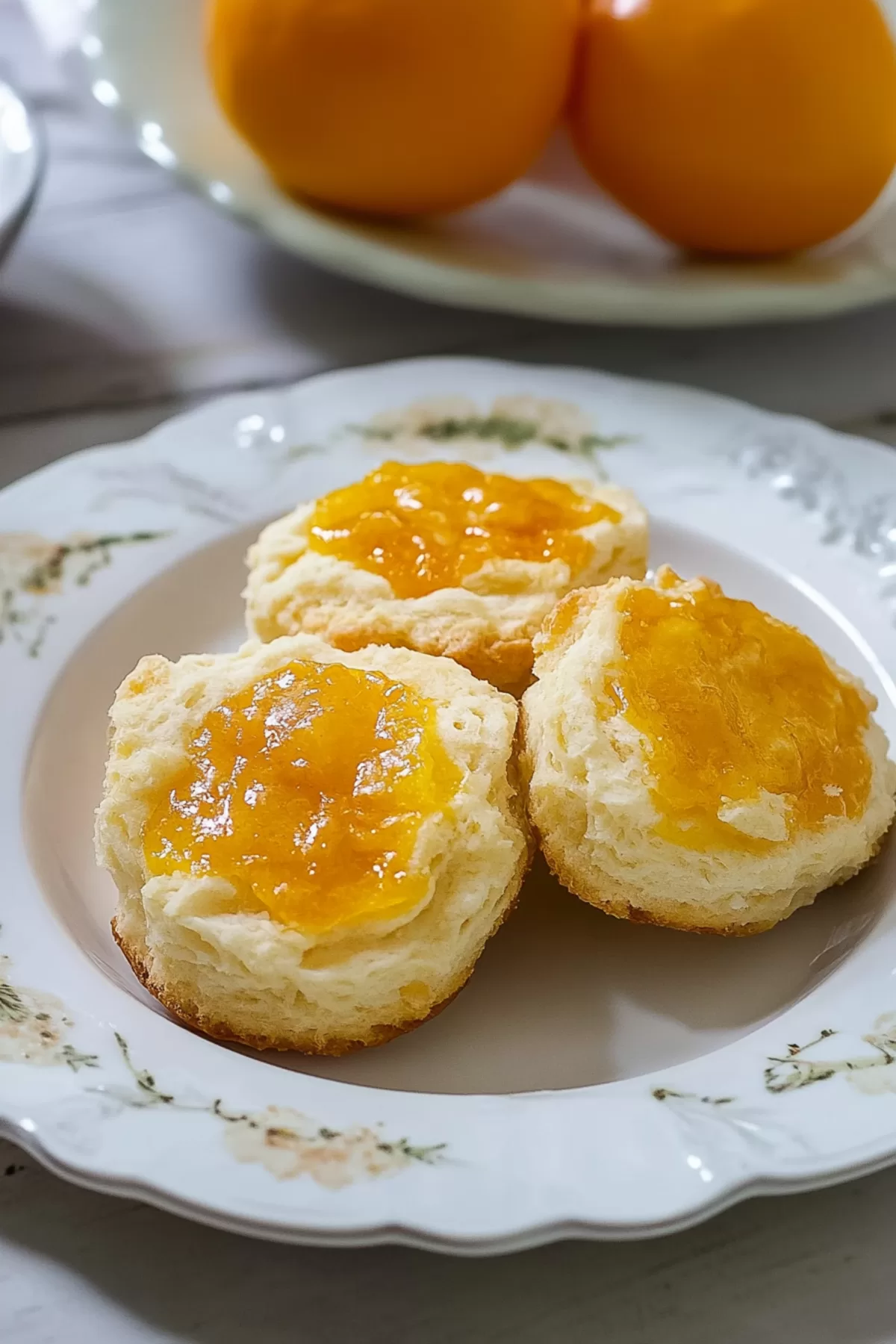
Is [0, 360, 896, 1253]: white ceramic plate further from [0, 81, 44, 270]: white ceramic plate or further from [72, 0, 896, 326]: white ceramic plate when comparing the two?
[0, 81, 44, 270]: white ceramic plate

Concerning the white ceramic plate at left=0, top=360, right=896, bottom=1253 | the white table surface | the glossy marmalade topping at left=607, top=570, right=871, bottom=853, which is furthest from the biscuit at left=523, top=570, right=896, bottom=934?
the white table surface

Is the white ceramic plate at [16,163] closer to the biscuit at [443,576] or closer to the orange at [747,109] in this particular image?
the biscuit at [443,576]

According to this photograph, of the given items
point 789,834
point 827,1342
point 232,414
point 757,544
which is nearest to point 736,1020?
point 789,834

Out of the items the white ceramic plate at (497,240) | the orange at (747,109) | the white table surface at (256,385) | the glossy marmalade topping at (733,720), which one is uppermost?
the orange at (747,109)

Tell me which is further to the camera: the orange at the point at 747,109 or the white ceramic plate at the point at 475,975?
the orange at the point at 747,109

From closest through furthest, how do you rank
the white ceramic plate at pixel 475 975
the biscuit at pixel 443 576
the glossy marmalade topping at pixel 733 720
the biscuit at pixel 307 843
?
the white ceramic plate at pixel 475 975, the biscuit at pixel 307 843, the glossy marmalade topping at pixel 733 720, the biscuit at pixel 443 576

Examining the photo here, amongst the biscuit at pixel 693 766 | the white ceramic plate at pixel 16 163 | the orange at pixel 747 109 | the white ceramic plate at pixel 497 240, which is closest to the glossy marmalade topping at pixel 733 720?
the biscuit at pixel 693 766

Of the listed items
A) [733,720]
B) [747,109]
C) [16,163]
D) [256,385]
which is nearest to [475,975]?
[733,720]

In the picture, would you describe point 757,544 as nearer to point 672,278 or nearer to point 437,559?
point 437,559
